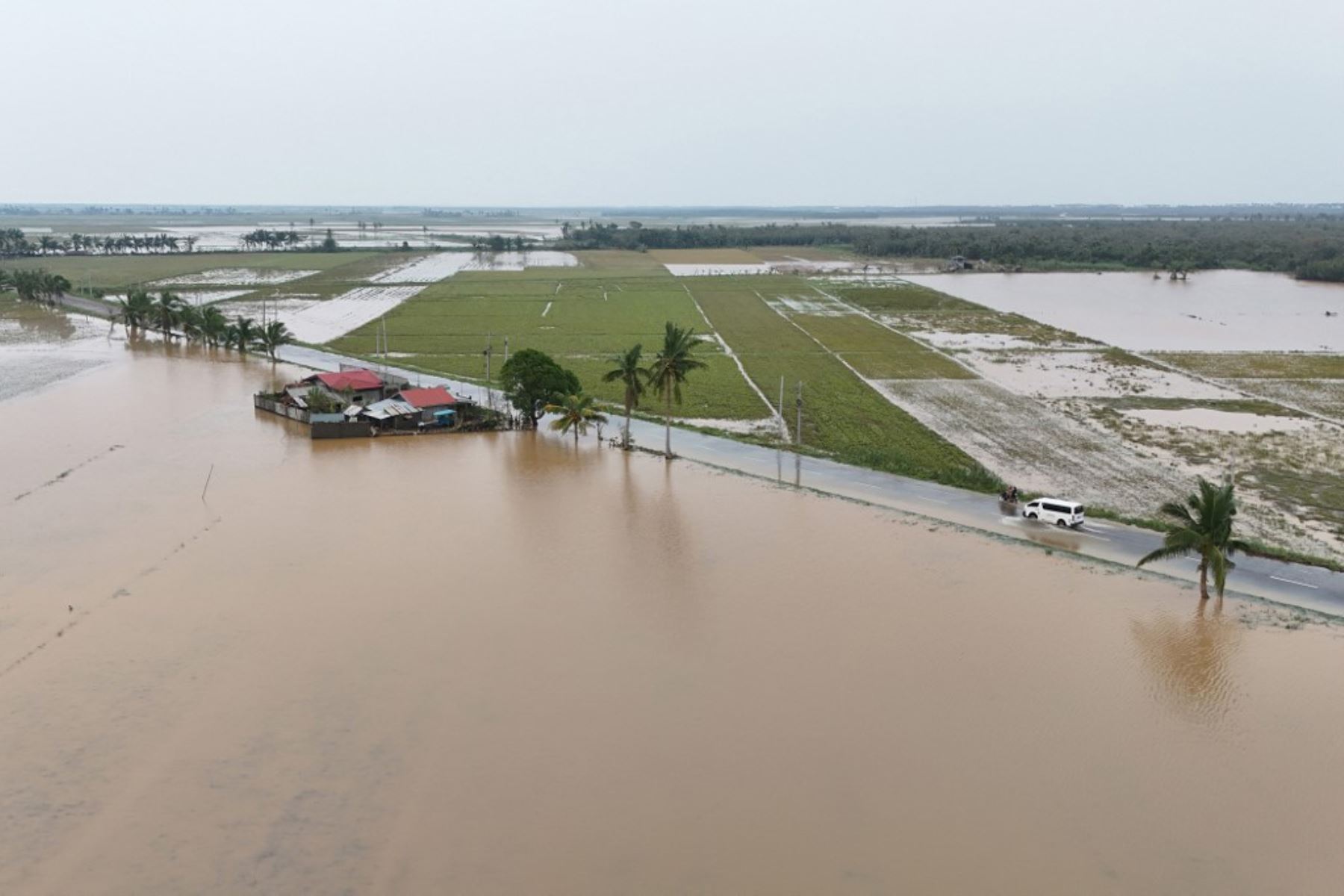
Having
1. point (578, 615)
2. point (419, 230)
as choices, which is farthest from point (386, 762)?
point (419, 230)

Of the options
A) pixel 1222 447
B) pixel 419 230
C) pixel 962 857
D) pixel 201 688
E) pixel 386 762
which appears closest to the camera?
pixel 962 857

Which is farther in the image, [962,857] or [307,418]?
[307,418]

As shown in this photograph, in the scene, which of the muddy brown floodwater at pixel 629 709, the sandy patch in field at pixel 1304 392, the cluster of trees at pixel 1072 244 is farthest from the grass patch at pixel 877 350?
the cluster of trees at pixel 1072 244

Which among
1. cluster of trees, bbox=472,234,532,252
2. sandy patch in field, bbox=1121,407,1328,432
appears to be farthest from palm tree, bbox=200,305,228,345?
cluster of trees, bbox=472,234,532,252

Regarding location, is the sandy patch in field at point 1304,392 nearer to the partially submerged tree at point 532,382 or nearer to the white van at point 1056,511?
the white van at point 1056,511

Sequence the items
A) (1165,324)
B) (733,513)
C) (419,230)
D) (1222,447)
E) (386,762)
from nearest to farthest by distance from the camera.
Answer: (386,762) < (733,513) < (1222,447) < (1165,324) < (419,230)

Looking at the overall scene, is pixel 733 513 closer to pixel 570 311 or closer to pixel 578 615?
pixel 578 615

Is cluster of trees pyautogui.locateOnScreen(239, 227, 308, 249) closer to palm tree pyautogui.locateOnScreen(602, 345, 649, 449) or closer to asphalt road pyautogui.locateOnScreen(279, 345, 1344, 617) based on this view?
asphalt road pyautogui.locateOnScreen(279, 345, 1344, 617)
